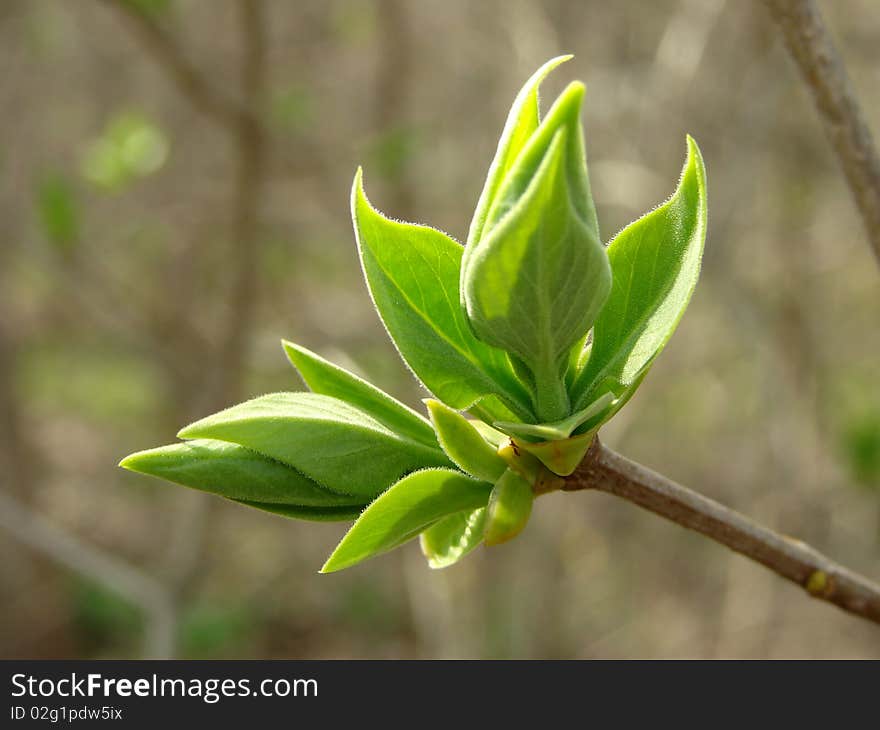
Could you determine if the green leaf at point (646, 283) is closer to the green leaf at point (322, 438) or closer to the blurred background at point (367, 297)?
the green leaf at point (322, 438)

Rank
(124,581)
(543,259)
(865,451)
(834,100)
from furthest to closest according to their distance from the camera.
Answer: (865,451)
(124,581)
(834,100)
(543,259)

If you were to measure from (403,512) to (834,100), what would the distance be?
57 centimetres

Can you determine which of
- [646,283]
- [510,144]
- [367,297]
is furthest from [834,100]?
[367,297]

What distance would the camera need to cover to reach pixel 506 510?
76 cm

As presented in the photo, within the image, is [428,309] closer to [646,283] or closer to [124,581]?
[646,283]

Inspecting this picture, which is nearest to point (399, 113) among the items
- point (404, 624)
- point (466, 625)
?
point (466, 625)

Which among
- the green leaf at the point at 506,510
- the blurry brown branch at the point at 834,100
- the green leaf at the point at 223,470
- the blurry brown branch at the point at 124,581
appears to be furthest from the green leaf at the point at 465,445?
the blurry brown branch at the point at 124,581

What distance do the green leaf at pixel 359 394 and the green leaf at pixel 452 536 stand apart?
0.07m

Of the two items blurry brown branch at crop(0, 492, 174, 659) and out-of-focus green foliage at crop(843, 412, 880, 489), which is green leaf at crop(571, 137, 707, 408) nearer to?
blurry brown branch at crop(0, 492, 174, 659)

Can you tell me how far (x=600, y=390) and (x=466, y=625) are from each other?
277 cm

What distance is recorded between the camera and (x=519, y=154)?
0.67m

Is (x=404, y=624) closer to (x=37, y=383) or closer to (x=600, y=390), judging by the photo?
(x=37, y=383)

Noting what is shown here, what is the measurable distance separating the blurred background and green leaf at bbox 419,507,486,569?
132cm

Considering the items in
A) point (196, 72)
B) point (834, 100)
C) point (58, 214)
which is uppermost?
point (196, 72)
